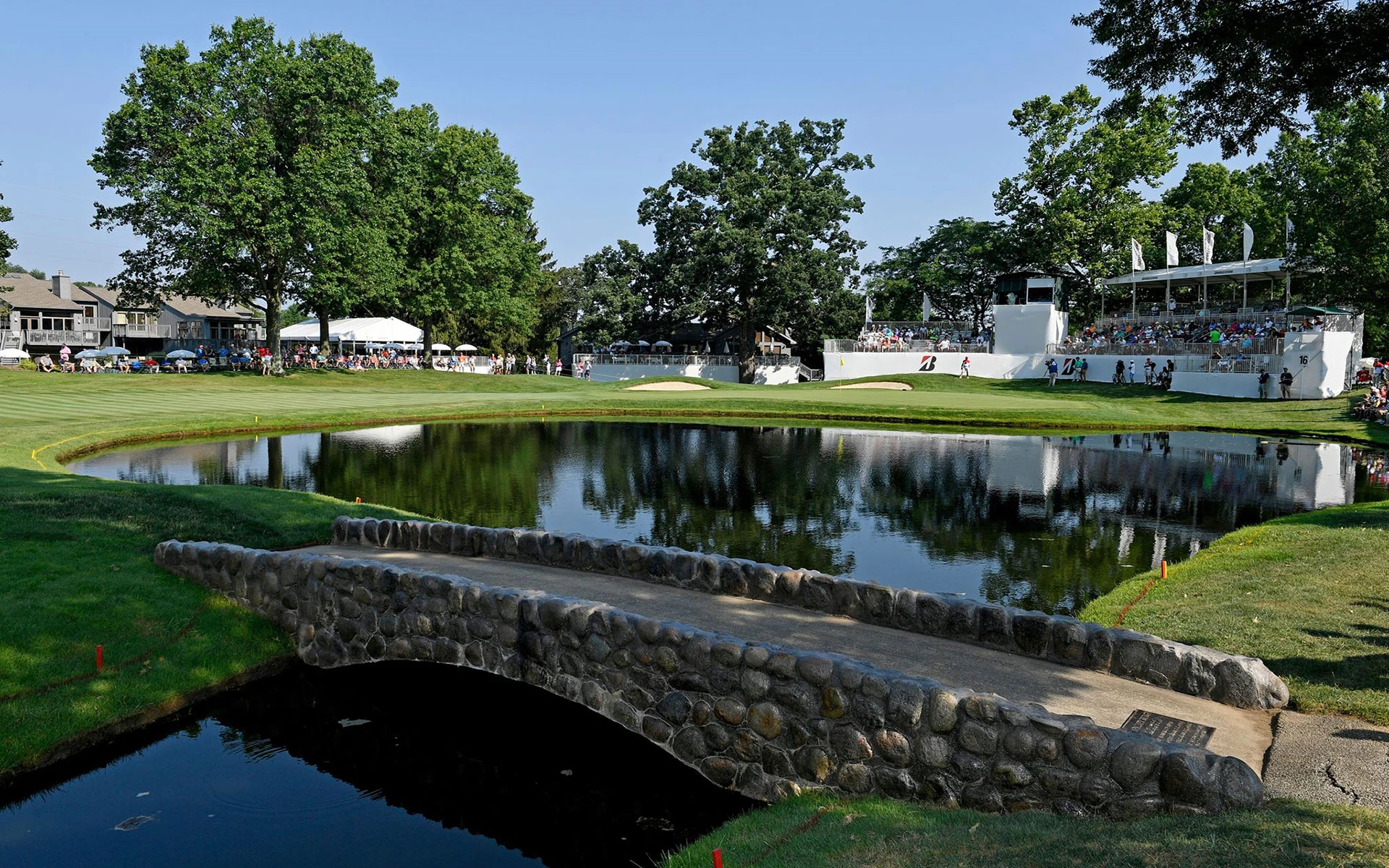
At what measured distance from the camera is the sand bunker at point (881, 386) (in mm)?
56625

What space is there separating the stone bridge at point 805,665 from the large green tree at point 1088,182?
198ft

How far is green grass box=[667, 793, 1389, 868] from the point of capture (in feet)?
16.2

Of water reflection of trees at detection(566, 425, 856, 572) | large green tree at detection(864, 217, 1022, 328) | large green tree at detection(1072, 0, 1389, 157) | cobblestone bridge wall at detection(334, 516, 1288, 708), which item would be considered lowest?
water reflection of trees at detection(566, 425, 856, 572)

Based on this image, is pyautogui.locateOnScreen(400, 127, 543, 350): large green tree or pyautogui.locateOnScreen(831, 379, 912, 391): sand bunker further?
pyautogui.locateOnScreen(400, 127, 543, 350): large green tree

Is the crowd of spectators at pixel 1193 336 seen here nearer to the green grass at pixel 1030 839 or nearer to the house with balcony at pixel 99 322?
the green grass at pixel 1030 839

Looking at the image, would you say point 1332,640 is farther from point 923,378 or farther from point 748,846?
point 923,378

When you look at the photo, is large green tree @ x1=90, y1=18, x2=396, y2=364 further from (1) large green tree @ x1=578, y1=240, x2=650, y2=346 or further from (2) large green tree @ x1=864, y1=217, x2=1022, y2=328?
(2) large green tree @ x1=864, y1=217, x2=1022, y2=328

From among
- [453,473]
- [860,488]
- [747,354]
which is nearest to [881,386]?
[747,354]

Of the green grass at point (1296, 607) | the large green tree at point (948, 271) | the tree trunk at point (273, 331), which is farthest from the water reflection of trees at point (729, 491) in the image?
the large green tree at point (948, 271)

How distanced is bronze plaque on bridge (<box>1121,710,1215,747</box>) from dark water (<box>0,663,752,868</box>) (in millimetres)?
3266

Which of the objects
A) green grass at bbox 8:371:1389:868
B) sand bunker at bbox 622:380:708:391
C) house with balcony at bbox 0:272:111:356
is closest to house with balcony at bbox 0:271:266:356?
house with balcony at bbox 0:272:111:356

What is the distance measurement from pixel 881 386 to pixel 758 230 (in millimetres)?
15830

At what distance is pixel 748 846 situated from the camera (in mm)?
6410

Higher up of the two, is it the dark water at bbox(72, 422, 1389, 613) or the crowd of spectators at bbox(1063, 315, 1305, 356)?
the crowd of spectators at bbox(1063, 315, 1305, 356)
